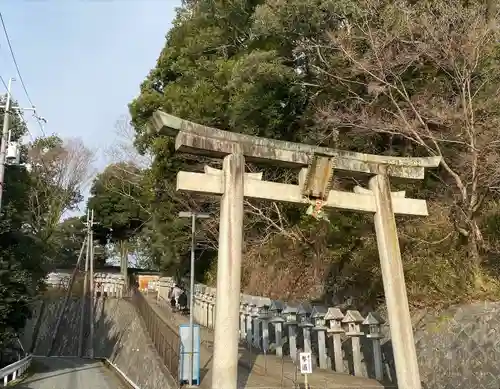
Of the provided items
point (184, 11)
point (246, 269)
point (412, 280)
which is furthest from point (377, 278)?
point (184, 11)

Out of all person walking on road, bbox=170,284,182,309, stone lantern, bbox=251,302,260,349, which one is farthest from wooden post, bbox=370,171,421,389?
person walking on road, bbox=170,284,182,309

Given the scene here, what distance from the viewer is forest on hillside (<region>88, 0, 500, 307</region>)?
39.4ft

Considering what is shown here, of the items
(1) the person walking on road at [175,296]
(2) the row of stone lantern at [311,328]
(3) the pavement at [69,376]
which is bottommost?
(3) the pavement at [69,376]

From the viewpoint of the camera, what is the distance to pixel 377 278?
46.3ft

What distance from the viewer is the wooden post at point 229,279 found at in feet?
26.0

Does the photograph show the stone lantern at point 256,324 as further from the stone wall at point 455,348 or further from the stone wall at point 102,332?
the stone wall at point 455,348

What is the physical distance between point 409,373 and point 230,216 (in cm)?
442

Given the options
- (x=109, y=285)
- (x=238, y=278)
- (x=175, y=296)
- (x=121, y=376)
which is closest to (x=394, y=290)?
(x=238, y=278)

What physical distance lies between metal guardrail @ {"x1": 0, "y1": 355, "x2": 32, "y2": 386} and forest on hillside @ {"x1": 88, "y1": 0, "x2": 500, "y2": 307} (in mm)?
8449

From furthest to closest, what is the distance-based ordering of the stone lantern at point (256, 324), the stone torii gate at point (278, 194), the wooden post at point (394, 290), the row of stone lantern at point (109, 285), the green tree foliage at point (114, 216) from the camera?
the green tree foliage at point (114, 216), the row of stone lantern at point (109, 285), the stone lantern at point (256, 324), the wooden post at point (394, 290), the stone torii gate at point (278, 194)

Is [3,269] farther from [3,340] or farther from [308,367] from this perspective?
[308,367]

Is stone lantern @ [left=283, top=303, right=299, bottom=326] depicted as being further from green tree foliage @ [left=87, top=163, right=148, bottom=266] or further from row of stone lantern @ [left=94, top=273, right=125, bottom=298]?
green tree foliage @ [left=87, top=163, right=148, bottom=266]

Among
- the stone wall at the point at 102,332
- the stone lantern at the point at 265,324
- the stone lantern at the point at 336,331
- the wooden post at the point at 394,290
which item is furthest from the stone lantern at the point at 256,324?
the wooden post at the point at 394,290

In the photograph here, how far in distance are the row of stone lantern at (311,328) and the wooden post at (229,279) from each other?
13.9 ft
